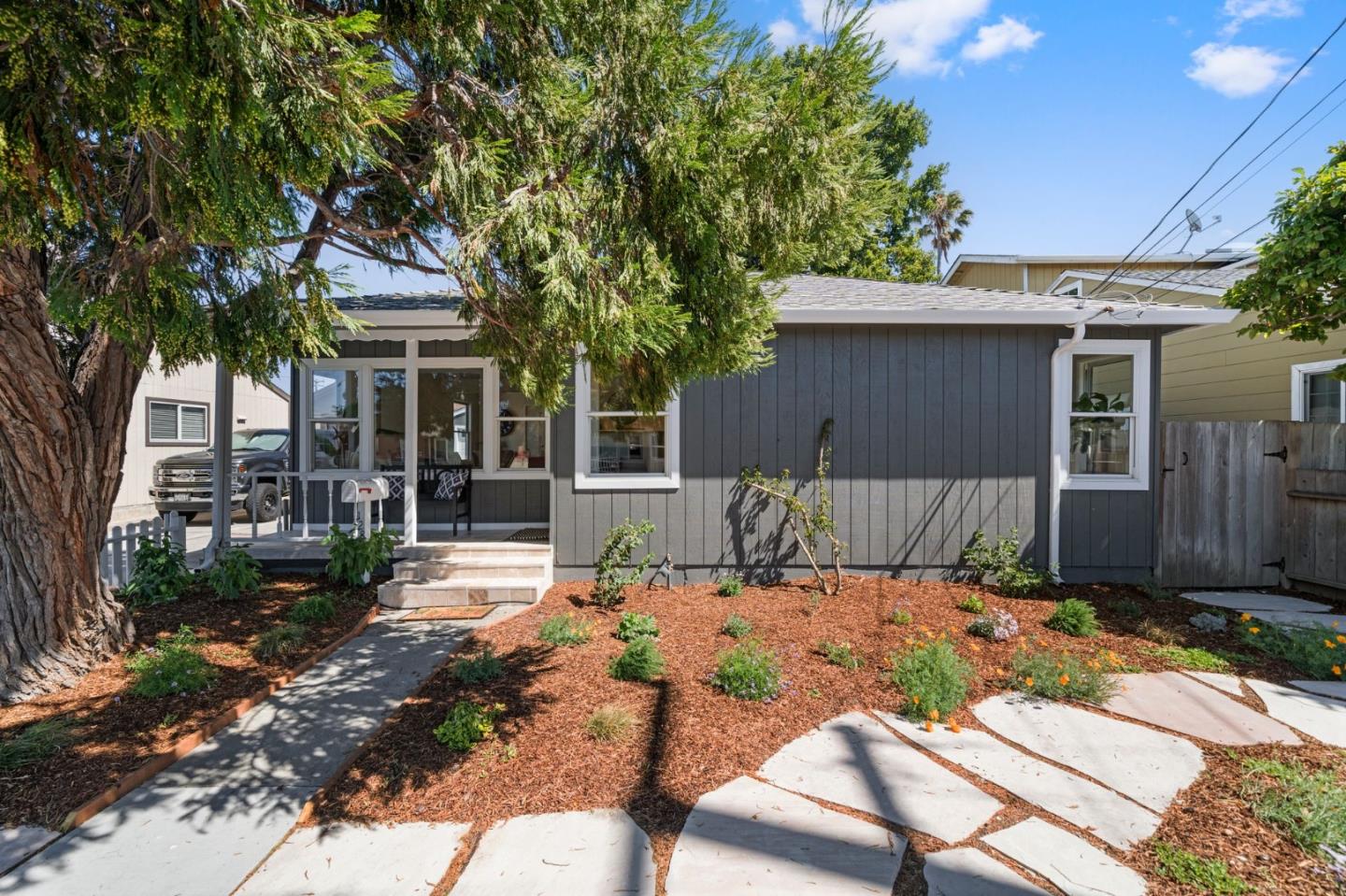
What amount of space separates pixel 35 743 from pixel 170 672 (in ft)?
2.13

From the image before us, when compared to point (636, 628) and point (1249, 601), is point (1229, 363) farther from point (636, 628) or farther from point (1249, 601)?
point (636, 628)

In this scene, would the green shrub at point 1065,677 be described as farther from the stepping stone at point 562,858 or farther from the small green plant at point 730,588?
the stepping stone at point 562,858

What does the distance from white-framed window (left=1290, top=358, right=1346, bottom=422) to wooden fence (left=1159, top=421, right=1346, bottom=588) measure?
153cm

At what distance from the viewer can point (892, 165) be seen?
17.9 metres

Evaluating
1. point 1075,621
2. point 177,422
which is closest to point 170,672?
point 1075,621

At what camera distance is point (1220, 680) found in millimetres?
3662

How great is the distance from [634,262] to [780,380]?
3.25 m

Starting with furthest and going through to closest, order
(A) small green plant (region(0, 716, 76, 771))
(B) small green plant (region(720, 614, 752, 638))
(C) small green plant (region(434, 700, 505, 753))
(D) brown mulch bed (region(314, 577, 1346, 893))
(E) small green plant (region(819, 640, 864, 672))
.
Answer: (B) small green plant (region(720, 614, 752, 638)) → (E) small green plant (region(819, 640, 864, 672)) → (C) small green plant (region(434, 700, 505, 753)) → (A) small green plant (region(0, 716, 76, 771)) → (D) brown mulch bed (region(314, 577, 1346, 893))

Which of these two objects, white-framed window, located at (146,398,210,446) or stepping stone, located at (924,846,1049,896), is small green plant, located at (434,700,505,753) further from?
white-framed window, located at (146,398,210,446)

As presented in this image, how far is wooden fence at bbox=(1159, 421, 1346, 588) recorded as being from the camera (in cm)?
587

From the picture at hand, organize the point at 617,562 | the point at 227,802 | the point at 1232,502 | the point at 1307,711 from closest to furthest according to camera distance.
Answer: the point at 227,802, the point at 1307,711, the point at 617,562, the point at 1232,502

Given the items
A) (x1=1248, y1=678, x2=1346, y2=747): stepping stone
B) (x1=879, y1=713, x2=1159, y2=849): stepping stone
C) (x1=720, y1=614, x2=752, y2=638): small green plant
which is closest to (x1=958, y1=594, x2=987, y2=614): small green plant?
(x1=1248, y1=678, x2=1346, y2=747): stepping stone

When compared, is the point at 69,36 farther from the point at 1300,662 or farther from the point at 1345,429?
the point at 1345,429

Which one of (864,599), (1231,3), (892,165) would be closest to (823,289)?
(864,599)
